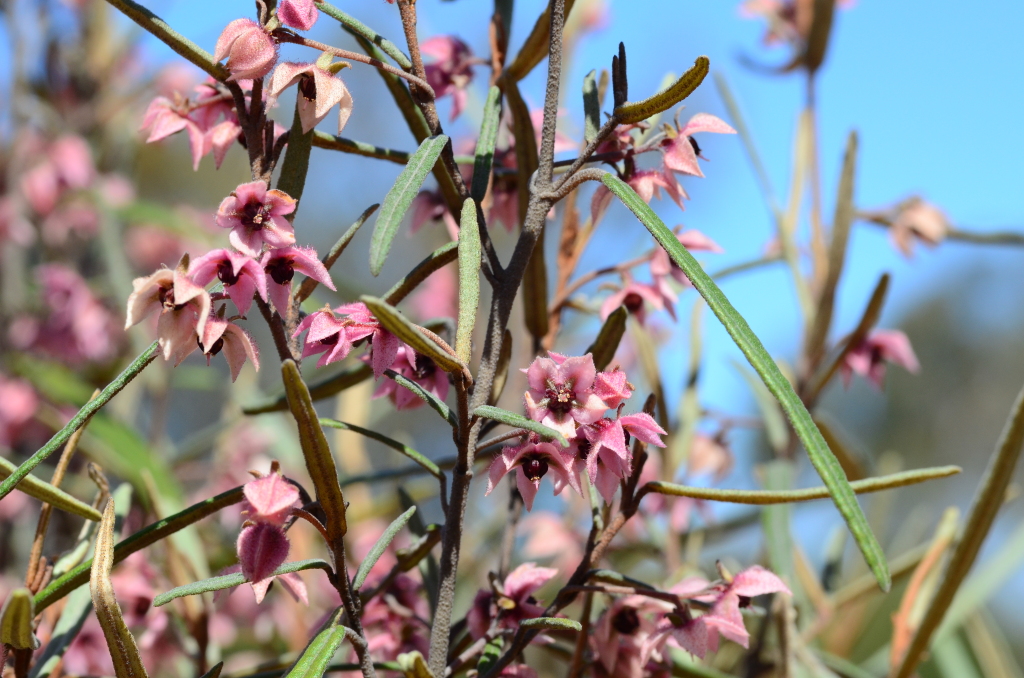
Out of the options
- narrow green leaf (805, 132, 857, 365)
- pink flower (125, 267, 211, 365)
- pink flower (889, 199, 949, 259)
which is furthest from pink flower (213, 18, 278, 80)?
pink flower (889, 199, 949, 259)

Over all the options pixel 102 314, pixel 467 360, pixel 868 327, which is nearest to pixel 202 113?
pixel 467 360

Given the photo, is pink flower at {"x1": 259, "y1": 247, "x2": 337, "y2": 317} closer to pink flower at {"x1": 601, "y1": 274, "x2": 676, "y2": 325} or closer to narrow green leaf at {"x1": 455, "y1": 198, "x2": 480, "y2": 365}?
narrow green leaf at {"x1": 455, "y1": 198, "x2": 480, "y2": 365}

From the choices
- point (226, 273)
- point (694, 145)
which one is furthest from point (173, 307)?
point (694, 145)

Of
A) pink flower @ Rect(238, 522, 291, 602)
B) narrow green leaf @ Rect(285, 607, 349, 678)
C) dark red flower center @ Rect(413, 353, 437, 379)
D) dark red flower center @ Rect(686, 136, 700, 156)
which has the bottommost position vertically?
narrow green leaf @ Rect(285, 607, 349, 678)

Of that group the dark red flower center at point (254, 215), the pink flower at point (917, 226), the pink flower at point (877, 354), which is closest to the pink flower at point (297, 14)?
the dark red flower center at point (254, 215)

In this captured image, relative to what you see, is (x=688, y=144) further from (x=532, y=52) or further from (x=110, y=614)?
(x=110, y=614)

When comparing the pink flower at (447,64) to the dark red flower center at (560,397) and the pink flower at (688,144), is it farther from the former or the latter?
the dark red flower center at (560,397)

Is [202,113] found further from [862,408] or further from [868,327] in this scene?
[862,408]
